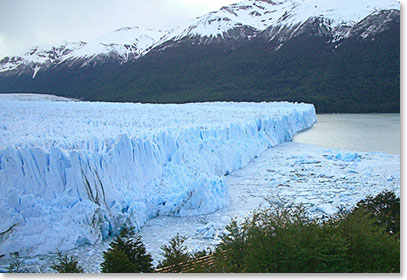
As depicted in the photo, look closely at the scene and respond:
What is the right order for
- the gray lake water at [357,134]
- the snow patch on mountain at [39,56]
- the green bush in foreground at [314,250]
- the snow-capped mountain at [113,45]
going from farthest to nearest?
1. the gray lake water at [357,134]
2. the snow-capped mountain at [113,45]
3. the snow patch on mountain at [39,56]
4. the green bush in foreground at [314,250]

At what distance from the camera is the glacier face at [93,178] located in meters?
3.18

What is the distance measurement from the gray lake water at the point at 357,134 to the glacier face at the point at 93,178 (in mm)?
2352

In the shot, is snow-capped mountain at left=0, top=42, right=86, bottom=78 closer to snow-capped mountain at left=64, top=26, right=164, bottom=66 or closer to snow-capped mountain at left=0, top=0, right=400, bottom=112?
snow-capped mountain at left=0, top=0, right=400, bottom=112

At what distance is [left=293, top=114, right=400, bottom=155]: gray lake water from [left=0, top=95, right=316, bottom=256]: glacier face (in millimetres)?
2352

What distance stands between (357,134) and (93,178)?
5637 mm

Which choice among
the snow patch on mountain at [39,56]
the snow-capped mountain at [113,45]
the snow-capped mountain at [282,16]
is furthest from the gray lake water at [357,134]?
the snow patch on mountain at [39,56]

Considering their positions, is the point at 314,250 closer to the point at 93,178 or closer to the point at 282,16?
the point at 93,178

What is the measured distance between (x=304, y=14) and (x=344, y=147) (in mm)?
3065

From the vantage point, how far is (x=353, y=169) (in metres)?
5.58

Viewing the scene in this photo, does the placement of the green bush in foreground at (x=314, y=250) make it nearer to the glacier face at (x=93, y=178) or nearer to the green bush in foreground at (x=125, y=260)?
the green bush in foreground at (x=125, y=260)

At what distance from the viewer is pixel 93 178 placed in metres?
3.73

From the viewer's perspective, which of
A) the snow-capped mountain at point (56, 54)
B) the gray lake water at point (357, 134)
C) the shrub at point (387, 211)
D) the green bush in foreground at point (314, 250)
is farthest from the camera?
the gray lake water at point (357, 134)

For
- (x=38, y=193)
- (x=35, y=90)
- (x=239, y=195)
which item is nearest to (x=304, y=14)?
(x=239, y=195)

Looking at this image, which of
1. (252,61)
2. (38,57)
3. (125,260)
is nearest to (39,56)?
(38,57)
